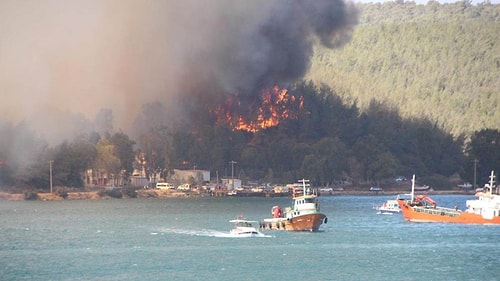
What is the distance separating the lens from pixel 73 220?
104000 mm

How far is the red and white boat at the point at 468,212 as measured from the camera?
96938 millimetres

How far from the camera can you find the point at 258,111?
563 feet

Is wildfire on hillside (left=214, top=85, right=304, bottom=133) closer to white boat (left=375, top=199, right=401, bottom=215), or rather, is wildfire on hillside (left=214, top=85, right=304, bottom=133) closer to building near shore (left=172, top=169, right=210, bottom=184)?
building near shore (left=172, top=169, right=210, bottom=184)

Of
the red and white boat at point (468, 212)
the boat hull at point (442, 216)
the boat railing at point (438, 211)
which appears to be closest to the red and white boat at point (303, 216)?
the red and white boat at point (468, 212)

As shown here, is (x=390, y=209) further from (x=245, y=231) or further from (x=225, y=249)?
(x=225, y=249)

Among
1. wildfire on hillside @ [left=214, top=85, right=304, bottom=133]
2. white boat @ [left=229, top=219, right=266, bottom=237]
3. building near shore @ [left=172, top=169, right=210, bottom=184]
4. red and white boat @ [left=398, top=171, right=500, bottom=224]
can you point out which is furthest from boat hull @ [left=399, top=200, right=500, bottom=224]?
wildfire on hillside @ [left=214, top=85, right=304, bottom=133]

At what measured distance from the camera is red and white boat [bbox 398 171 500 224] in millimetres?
96938

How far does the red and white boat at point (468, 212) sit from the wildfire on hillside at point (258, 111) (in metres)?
64.1

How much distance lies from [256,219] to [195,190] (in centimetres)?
5571

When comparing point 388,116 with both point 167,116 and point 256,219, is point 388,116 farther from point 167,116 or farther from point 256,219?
point 256,219

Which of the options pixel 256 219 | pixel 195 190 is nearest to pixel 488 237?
pixel 256 219

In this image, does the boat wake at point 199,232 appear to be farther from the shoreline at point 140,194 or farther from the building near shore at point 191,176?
the building near shore at point 191,176

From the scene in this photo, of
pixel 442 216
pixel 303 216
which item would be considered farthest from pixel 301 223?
pixel 442 216

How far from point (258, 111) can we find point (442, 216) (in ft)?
236
